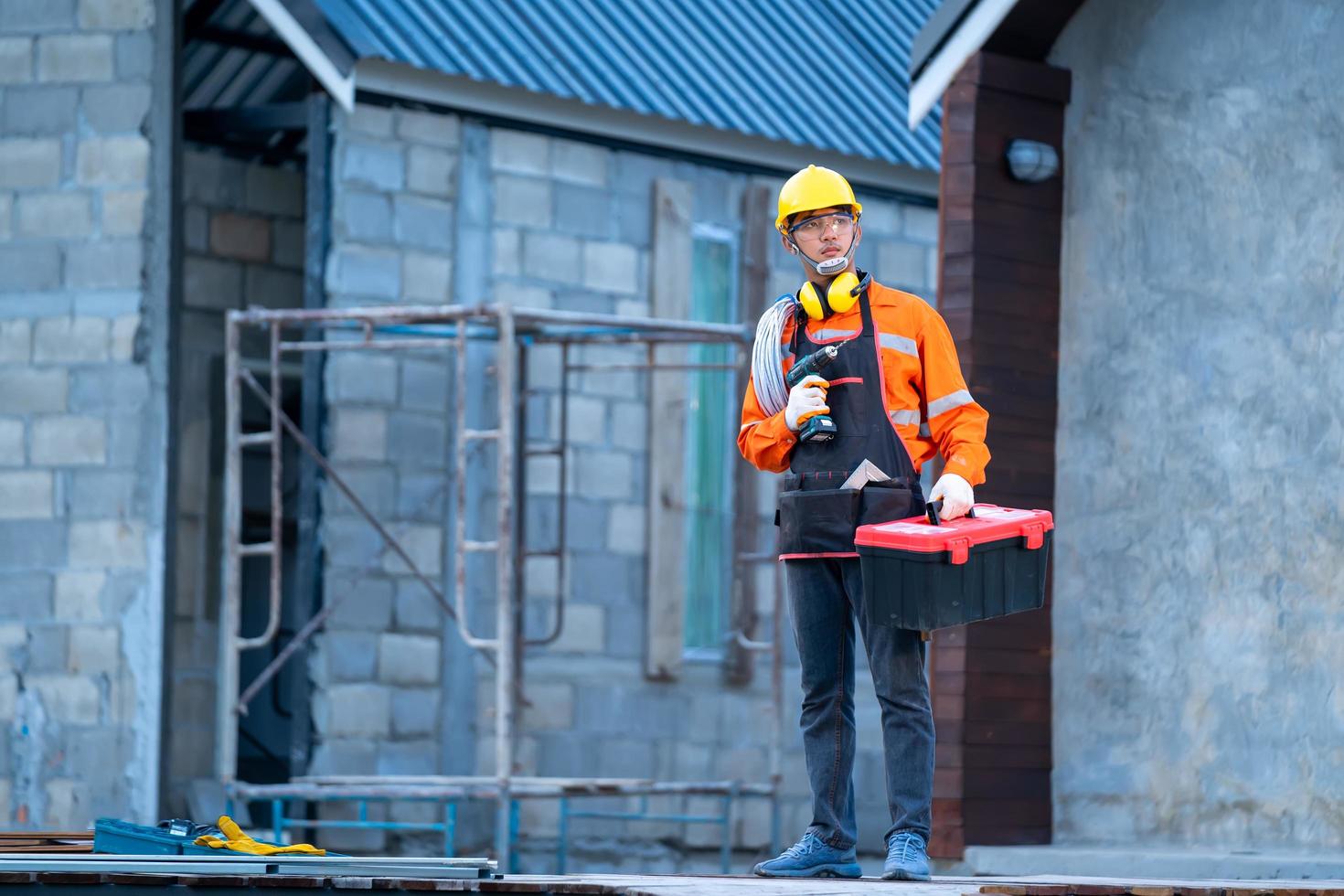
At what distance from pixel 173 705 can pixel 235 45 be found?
4077 mm

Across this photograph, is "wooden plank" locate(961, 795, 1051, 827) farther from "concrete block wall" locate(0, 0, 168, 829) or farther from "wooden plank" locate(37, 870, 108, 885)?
"concrete block wall" locate(0, 0, 168, 829)

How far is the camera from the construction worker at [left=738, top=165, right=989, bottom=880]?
6.51 meters

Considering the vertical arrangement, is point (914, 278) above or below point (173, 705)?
above

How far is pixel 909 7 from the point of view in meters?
17.5

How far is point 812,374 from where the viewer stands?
258 inches

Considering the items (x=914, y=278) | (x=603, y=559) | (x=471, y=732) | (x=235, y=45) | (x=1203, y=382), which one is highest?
(x=235, y=45)

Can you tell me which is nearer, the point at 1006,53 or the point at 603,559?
the point at 1006,53

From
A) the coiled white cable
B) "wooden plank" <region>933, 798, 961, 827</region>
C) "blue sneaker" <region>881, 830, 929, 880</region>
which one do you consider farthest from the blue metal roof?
"blue sneaker" <region>881, 830, 929, 880</region>

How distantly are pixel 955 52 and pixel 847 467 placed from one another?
3.46 m

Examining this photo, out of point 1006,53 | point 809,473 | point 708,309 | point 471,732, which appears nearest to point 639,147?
point 708,309

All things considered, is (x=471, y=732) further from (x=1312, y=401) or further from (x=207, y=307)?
(x=1312, y=401)

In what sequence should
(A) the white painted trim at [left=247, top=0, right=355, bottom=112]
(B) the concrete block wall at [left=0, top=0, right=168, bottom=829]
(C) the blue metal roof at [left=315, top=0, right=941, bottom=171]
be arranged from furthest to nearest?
(C) the blue metal roof at [left=315, top=0, right=941, bottom=171]
(A) the white painted trim at [left=247, top=0, right=355, bottom=112]
(B) the concrete block wall at [left=0, top=0, right=168, bottom=829]

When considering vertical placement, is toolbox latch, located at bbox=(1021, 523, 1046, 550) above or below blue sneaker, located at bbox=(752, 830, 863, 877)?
above

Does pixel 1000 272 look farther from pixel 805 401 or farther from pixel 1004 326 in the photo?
pixel 805 401
